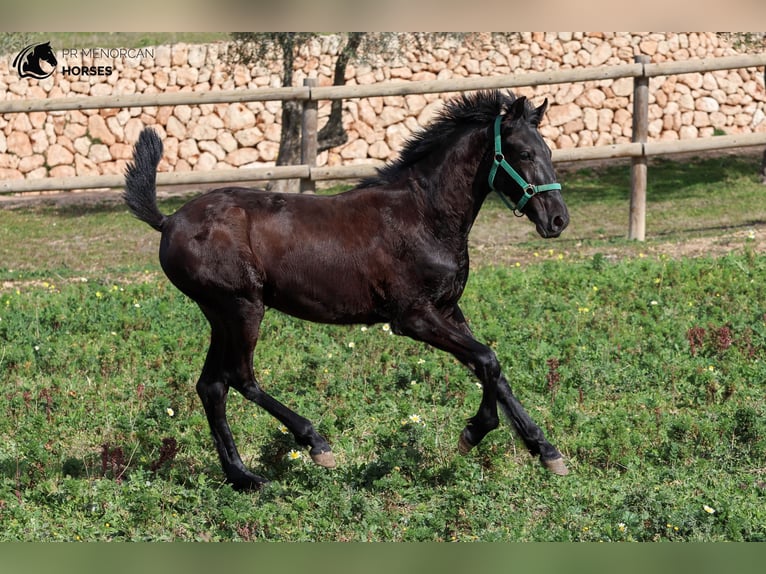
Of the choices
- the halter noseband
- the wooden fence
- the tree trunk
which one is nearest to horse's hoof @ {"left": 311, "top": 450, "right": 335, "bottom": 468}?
the halter noseband

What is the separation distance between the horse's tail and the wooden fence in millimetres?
4651

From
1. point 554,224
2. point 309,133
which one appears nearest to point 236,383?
point 554,224

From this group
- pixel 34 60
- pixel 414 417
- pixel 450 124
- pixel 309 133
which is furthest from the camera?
pixel 34 60

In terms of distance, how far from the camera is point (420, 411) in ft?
24.1

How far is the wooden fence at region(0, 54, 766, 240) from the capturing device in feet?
37.5

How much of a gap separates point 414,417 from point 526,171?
173 centimetres

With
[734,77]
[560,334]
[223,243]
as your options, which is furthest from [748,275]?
[734,77]

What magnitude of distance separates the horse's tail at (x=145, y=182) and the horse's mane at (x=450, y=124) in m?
1.24

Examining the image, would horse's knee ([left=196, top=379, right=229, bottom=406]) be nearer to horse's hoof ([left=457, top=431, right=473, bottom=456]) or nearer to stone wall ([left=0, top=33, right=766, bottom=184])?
horse's hoof ([left=457, top=431, right=473, bottom=456])

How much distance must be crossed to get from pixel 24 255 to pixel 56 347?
5.15 meters

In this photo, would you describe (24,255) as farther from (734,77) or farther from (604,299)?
(734,77)

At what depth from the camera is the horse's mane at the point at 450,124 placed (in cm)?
621

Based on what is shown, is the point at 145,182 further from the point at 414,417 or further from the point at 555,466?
the point at 555,466

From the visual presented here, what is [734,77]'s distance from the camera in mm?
20375
